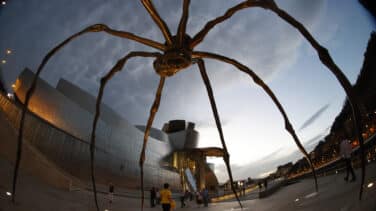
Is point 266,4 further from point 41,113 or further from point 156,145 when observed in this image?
point 156,145

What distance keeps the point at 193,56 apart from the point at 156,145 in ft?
108

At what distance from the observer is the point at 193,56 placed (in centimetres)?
354

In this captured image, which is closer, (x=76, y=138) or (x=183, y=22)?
(x=183, y=22)

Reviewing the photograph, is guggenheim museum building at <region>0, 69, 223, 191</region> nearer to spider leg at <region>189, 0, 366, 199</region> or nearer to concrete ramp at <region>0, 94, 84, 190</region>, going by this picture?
concrete ramp at <region>0, 94, 84, 190</region>

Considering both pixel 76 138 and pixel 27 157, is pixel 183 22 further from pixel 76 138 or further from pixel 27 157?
pixel 76 138

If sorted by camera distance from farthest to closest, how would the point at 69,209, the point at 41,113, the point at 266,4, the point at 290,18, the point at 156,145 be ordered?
the point at 156,145
the point at 41,113
the point at 69,209
the point at 266,4
the point at 290,18

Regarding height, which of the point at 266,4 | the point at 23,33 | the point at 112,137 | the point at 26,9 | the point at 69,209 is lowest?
the point at 69,209

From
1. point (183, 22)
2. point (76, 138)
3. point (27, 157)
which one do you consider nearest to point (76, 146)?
point (76, 138)

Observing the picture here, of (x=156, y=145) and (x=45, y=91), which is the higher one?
(x=45, y=91)

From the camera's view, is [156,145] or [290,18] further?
[156,145]

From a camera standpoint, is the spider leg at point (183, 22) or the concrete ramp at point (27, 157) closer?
the spider leg at point (183, 22)

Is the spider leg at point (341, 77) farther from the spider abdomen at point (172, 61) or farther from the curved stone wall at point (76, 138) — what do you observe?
the curved stone wall at point (76, 138)

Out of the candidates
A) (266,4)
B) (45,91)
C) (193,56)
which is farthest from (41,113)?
(266,4)

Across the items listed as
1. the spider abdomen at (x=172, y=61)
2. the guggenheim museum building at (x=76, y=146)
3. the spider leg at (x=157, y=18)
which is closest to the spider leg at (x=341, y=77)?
the spider abdomen at (x=172, y=61)
